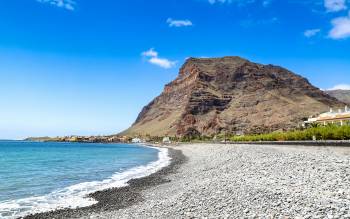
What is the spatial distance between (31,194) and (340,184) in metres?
21.5

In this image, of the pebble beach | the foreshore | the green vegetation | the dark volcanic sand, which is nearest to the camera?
the pebble beach

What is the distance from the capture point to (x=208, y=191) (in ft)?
66.6

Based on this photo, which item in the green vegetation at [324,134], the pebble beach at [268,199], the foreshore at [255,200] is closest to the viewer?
the pebble beach at [268,199]

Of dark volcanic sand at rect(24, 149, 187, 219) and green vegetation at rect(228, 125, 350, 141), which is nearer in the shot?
dark volcanic sand at rect(24, 149, 187, 219)

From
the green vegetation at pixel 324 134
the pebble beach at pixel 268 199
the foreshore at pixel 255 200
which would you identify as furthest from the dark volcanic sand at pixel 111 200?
the green vegetation at pixel 324 134

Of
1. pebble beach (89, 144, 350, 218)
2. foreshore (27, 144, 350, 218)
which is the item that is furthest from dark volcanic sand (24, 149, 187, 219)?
pebble beach (89, 144, 350, 218)

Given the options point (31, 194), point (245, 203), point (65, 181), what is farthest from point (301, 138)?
point (245, 203)

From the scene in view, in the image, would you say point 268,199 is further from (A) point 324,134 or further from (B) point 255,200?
(A) point 324,134

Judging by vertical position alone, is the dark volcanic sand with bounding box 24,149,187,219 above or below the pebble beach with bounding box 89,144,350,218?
below

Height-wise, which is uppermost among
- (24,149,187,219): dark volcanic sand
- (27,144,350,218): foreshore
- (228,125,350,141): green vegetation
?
(228,125,350,141): green vegetation

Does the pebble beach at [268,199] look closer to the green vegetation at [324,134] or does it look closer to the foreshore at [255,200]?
the foreshore at [255,200]

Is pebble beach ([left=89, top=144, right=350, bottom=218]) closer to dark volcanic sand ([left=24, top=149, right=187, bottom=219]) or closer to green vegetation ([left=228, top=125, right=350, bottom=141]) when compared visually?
dark volcanic sand ([left=24, top=149, right=187, bottom=219])

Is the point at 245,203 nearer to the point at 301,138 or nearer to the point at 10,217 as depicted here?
the point at 10,217

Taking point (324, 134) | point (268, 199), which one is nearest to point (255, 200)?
point (268, 199)
